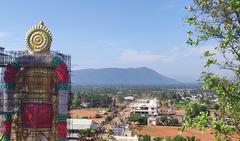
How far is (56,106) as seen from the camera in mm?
32000

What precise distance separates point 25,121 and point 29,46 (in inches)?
223

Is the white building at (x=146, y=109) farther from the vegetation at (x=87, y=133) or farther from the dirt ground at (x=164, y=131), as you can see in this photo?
the vegetation at (x=87, y=133)

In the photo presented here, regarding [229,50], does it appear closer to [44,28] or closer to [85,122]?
[44,28]

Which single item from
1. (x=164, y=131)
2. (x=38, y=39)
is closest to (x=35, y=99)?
(x=38, y=39)

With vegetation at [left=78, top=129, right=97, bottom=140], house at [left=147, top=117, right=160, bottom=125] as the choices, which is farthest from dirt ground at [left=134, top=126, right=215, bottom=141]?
vegetation at [left=78, top=129, right=97, bottom=140]

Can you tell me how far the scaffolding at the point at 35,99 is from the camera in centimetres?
3150

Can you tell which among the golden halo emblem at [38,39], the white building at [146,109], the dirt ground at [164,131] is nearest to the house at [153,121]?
the dirt ground at [164,131]

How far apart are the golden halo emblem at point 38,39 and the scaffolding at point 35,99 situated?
485mm

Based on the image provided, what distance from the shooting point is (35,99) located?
31.7 m

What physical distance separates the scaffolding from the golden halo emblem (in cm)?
49

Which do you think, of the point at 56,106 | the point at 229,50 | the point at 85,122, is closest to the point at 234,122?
the point at 229,50

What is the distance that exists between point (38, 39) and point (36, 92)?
400cm

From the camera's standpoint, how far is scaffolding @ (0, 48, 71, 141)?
3150cm

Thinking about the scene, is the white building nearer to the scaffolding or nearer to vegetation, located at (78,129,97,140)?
vegetation, located at (78,129,97,140)
